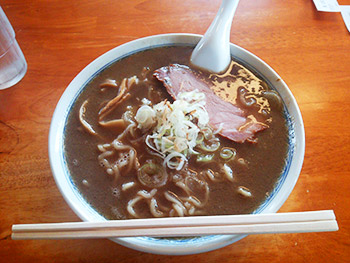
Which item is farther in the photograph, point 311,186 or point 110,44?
point 110,44

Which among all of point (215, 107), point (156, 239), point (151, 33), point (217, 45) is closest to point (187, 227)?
point (156, 239)

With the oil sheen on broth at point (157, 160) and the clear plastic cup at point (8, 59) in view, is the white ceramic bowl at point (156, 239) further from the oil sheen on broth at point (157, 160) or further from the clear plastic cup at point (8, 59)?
the clear plastic cup at point (8, 59)

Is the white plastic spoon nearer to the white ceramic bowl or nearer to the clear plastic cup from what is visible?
the white ceramic bowl

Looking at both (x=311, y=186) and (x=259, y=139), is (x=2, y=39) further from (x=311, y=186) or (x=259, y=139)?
(x=311, y=186)

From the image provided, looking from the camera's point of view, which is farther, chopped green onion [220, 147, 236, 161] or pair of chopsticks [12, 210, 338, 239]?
chopped green onion [220, 147, 236, 161]

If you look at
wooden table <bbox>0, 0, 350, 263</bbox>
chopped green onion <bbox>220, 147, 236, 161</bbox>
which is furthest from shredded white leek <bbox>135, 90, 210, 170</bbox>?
wooden table <bbox>0, 0, 350, 263</bbox>

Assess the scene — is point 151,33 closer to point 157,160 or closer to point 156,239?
point 157,160

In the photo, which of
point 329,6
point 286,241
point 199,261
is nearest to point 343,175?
point 286,241
